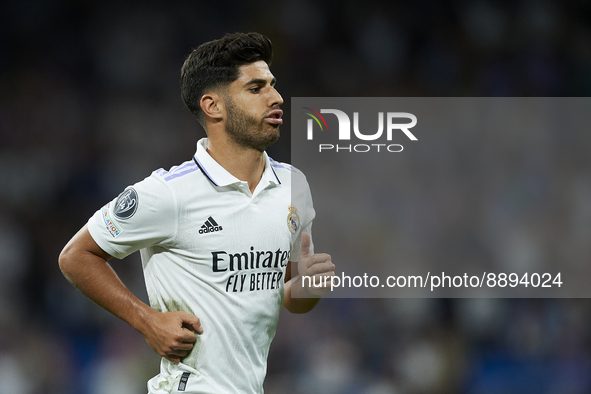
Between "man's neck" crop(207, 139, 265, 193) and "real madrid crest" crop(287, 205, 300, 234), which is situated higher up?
"man's neck" crop(207, 139, 265, 193)

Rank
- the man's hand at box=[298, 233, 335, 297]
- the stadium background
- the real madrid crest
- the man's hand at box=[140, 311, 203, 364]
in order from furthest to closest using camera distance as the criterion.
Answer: the stadium background → the real madrid crest → the man's hand at box=[298, 233, 335, 297] → the man's hand at box=[140, 311, 203, 364]

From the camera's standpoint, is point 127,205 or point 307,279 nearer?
point 127,205

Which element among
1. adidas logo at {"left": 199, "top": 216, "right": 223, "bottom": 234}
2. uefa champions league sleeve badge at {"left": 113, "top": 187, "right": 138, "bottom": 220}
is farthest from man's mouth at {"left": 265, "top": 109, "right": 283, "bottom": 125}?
uefa champions league sleeve badge at {"left": 113, "top": 187, "right": 138, "bottom": 220}

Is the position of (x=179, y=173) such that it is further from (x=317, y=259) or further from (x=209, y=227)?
(x=317, y=259)

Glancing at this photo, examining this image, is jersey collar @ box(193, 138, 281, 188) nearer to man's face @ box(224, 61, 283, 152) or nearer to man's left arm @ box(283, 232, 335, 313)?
man's face @ box(224, 61, 283, 152)

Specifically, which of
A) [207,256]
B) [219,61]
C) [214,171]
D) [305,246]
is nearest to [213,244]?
[207,256]

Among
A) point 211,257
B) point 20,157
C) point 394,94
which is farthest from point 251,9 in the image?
point 211,257

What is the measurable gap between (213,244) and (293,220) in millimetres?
297

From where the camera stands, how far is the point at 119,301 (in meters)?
1.56

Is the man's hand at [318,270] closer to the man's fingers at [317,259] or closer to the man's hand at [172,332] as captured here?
the man's fingers at [317,259]

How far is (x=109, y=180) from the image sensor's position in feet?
11.4

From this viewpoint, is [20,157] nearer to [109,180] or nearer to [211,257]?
[109,180]

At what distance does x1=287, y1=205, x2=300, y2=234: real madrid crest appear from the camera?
1721mm

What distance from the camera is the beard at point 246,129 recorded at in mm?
1654
